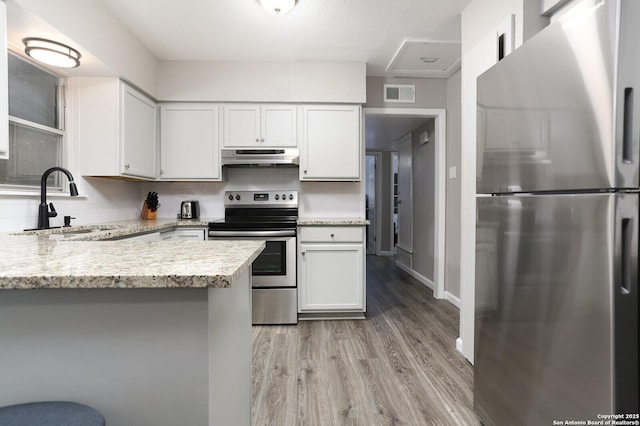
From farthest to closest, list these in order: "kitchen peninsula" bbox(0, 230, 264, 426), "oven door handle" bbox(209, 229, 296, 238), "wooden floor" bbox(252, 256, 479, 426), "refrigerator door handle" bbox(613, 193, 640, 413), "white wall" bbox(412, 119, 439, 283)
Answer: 1. "white wall" bbox(412, 119, 439, 283)
2. "oven door handle" bbox(209, 229, 296, 238)
3. "wooden floor" bbox(252, 256, 479, 426)
4. "refrigerator door handle" bbox(613, 193, 640, 413)
5. "kitchen peninsula" bbox(0, 230, 264, 426)

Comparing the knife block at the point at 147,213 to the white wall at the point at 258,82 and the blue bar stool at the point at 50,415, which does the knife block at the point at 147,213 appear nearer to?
the white wall at the point at 258,82

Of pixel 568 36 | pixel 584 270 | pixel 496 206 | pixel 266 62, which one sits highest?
pixel 266 62

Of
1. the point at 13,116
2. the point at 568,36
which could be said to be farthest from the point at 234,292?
the point at 13,116

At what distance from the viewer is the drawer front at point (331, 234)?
2875mm

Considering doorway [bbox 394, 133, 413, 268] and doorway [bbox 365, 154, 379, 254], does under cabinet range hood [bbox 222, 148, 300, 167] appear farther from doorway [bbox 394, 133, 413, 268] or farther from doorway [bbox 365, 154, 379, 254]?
doorway [bbox 365, 154, 379, 254]

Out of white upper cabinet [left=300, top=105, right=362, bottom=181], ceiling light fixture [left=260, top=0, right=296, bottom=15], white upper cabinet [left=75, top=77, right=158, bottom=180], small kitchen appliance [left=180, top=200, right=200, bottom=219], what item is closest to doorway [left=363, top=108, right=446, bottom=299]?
white upper cabinet [left=300, top=105, right=362, bottom=181]

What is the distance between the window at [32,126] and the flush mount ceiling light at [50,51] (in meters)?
0.23

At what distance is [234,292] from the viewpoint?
38.4 inches

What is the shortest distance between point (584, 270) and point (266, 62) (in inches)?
117

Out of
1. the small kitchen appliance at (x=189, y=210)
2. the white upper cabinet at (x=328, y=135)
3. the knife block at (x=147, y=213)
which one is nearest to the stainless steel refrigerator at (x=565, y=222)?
the white upper cabinet at (x=328, y=135)

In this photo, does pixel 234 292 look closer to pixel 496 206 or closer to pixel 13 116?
pixel 496 206

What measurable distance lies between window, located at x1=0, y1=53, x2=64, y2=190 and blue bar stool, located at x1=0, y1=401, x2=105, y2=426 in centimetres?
189

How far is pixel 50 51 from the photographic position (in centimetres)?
193

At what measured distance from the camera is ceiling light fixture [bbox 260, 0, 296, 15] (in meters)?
2.08
